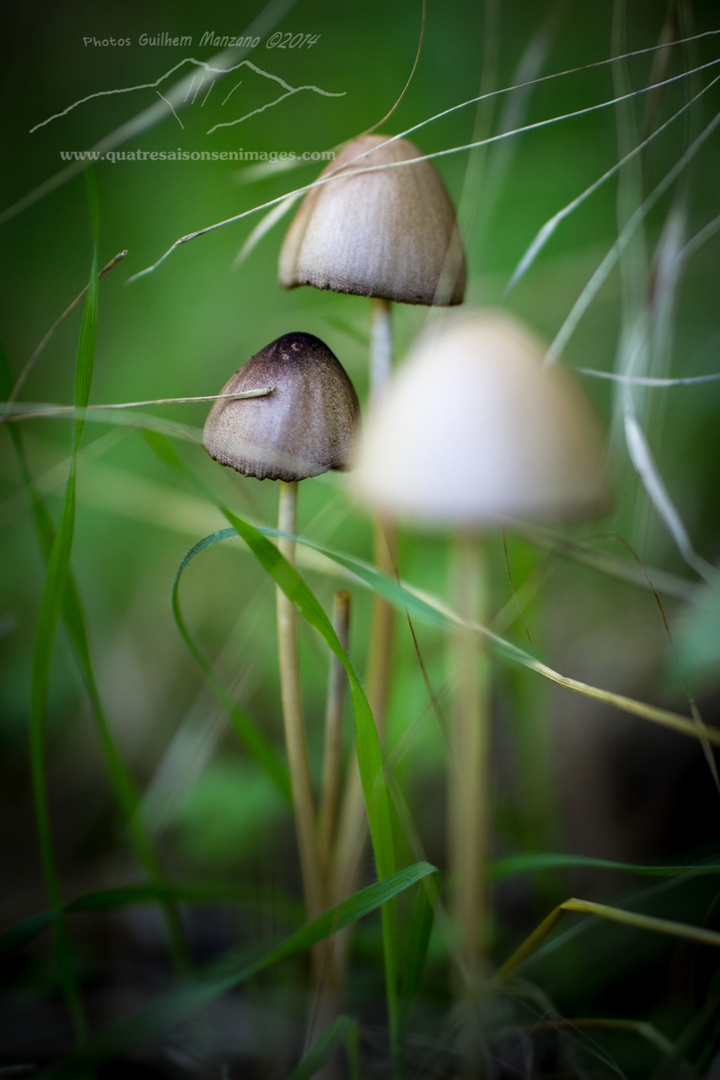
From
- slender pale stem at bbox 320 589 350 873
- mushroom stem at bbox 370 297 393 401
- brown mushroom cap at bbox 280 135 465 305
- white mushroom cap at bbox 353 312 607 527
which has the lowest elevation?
slender pale stem at bbox 320 589 350 873

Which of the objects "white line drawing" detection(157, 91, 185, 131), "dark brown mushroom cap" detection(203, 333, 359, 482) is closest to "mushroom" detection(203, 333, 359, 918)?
"dark brown mushroom cap" detection(203, 333, 359, 482)

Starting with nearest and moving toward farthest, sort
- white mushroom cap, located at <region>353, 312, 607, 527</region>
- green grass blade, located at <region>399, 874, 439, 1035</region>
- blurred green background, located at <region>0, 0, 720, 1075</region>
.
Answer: white mushroom cap, located at <region>353, 312, 607, 527</region>, green grass blade, located at <region>399, 874, 439, 1035</region>, blurred green background, located at <region>0, 0, 720, 1075</region>

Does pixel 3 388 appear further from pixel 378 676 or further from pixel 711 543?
pixel 711 543

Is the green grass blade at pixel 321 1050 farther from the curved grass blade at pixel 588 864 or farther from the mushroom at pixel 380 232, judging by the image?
the mushroom at pixel 380 232

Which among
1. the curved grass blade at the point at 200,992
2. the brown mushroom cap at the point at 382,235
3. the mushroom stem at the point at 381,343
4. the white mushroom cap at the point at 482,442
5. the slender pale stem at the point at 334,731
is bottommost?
the curved grass blade at the point at 200,992

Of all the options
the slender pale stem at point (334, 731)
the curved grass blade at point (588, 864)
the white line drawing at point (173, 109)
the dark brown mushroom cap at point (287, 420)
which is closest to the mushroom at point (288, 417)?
the dark brown mushroom cap at point (287, 420)

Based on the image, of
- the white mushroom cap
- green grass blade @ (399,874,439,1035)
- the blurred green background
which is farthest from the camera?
the blurred green background

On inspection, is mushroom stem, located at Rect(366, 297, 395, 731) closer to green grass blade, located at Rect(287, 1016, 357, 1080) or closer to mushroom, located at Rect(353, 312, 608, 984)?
mushroom, located at Rect(353, 312, 608, 984)
